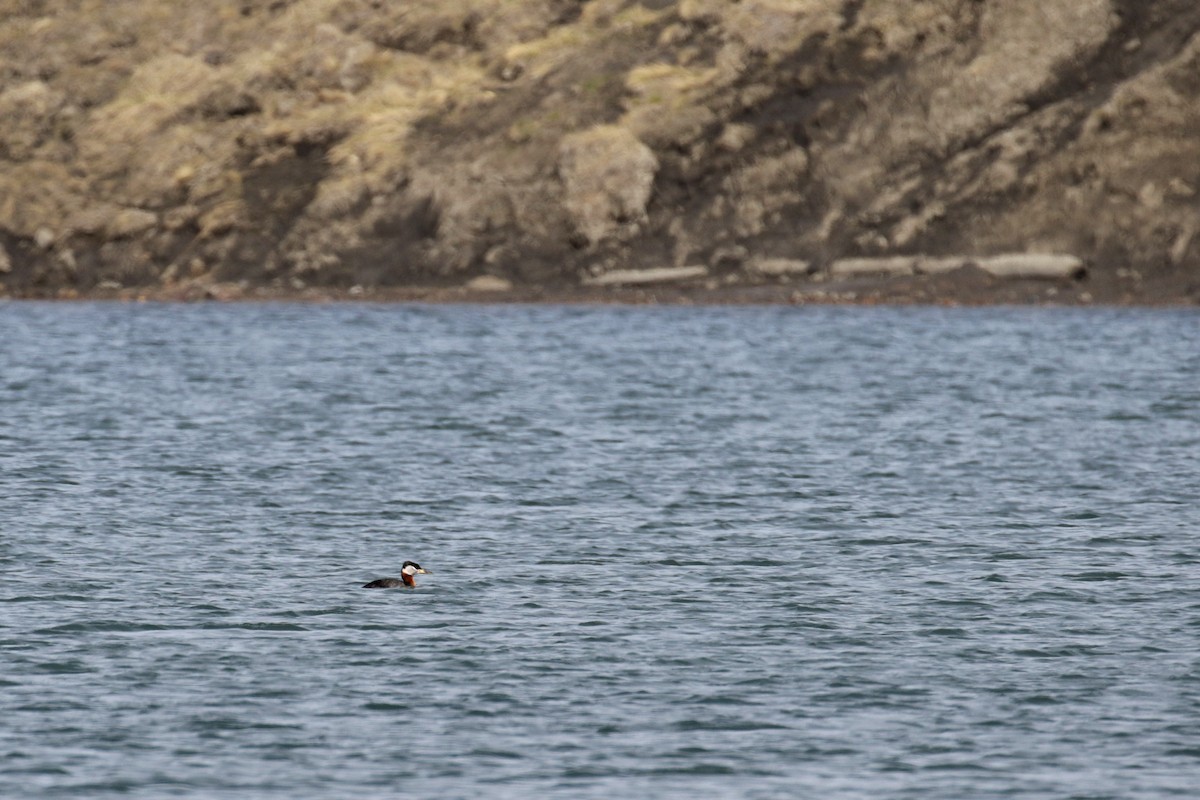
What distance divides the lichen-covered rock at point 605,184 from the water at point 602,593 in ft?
→ 132

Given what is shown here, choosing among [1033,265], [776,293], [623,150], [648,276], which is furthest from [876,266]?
[623,150]

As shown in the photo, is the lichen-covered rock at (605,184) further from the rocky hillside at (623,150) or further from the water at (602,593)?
the water at (602,593)

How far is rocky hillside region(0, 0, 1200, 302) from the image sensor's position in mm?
96438

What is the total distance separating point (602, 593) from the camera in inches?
1077

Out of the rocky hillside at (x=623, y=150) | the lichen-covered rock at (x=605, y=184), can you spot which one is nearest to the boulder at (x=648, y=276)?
the rocky hillside at (x=623, y=150)

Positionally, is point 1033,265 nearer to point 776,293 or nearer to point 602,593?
point 776,293

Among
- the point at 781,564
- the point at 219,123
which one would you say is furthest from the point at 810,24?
the point at 781,564

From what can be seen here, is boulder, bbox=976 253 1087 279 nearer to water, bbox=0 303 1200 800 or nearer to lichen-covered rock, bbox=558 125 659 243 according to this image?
lichen-covered rock, bbox=558 125 659 243

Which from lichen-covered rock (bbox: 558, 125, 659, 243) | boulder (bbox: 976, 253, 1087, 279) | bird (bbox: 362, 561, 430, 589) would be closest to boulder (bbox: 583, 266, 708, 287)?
lichen-covered rock (bbox: 558, 125, 659, 243)

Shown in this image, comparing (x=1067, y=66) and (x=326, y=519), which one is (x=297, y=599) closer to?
(x=326, y=519)

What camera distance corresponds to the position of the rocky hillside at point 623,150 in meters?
96.4

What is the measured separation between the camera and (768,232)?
99.2 metres

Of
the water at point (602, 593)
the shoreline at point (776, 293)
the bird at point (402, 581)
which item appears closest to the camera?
the water at point (602, 593)

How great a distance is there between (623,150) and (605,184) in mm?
2044
